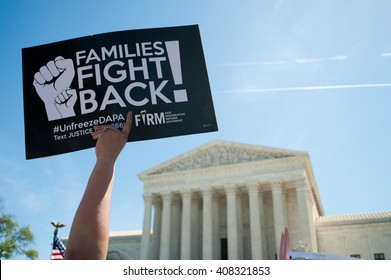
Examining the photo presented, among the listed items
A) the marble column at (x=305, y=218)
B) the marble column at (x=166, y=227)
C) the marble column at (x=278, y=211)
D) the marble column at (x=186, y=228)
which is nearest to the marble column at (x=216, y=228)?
the marble column at (x=186, y=228)

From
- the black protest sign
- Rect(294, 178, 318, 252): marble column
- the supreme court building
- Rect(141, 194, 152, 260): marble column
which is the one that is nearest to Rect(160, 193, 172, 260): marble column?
the supreme court building

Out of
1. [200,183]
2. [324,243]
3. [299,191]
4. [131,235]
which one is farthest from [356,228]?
[131,235]

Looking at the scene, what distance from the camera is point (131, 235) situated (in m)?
53.2

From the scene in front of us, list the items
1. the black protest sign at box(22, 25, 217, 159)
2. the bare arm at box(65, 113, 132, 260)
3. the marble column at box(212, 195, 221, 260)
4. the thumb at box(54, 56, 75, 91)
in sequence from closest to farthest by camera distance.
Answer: the bare arm at box(65, 113, 132, 260) → the black protest sign at box(22, 25, 217, 159) → the thumb at box(54, 56, 75, 91) → the marble column at box(212, 195, 221, 260)

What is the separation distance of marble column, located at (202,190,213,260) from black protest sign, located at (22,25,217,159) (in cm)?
4063

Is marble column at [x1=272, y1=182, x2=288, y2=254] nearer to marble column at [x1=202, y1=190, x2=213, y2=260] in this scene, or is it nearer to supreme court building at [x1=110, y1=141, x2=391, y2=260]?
supreme court building at [x1=110, y1=141, x2=391, y2=260]

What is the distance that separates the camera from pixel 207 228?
4362 cm

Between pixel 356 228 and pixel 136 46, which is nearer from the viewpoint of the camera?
pixel 136 46

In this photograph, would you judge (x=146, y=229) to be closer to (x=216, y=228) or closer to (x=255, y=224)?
(x=216, y=228)

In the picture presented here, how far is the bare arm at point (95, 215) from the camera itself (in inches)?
88.0

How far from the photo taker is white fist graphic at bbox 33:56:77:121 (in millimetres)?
3357
